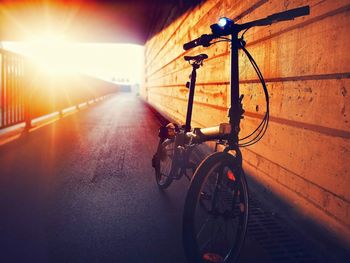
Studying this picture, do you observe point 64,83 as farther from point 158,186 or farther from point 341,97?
point 341,97

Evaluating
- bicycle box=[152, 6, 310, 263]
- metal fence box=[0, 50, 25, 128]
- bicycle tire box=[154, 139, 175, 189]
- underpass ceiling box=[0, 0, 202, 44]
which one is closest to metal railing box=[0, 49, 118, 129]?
metal fence box=[0, 50, 25, 128]

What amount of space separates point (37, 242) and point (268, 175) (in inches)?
83.4

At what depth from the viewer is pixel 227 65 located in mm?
4363

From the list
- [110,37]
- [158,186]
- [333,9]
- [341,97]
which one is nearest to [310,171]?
[341,97]

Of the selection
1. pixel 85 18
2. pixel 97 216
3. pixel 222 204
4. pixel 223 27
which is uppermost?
pixel 85 18

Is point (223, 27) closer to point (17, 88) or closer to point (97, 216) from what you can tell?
point (97, 216)

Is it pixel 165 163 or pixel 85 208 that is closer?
pixel 85 208

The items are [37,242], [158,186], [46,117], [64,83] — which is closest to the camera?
[37,242]

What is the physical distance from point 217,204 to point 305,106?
106 centimetres

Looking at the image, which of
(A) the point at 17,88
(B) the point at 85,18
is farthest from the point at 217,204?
(B) the point at 85,18

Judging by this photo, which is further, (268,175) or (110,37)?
(110,37)

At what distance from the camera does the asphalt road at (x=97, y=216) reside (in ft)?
7.23

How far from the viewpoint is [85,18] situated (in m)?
14.8

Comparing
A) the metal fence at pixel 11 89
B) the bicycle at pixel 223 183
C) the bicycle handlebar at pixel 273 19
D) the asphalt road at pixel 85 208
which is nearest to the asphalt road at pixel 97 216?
the asphalt road at pixel 85 208
